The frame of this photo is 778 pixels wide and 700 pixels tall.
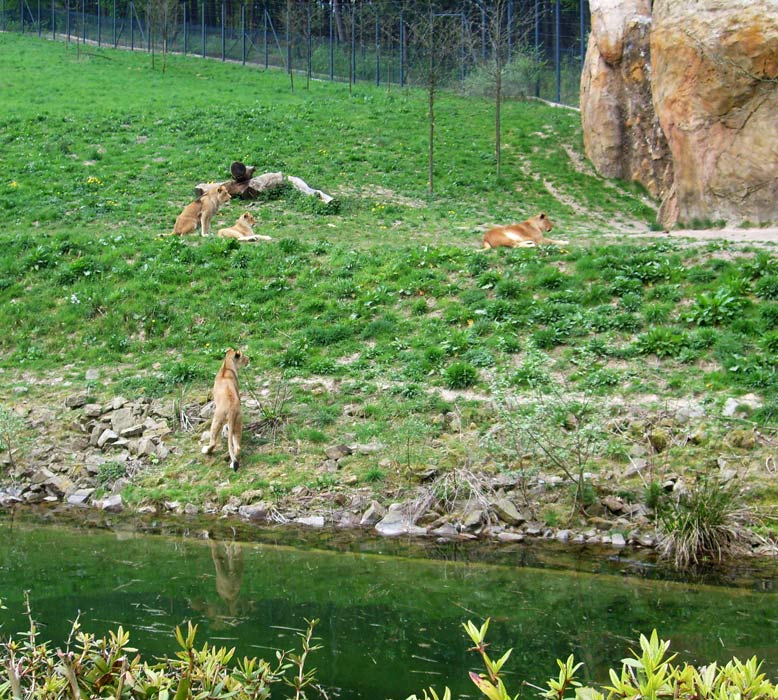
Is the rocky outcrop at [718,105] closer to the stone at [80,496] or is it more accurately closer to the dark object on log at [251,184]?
the dark object on log at [251,184]

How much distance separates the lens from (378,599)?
25.7ft

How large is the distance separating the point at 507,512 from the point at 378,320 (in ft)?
18.3

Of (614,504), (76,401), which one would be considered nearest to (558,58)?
(76,401)

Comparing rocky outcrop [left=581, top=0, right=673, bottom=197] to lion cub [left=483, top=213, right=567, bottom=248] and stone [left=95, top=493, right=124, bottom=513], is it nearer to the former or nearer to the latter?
lion cub [left=483, top=213, right=567, bottom=248]

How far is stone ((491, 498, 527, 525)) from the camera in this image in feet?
32.7

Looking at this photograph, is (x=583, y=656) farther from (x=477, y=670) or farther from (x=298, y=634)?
(x=298, y=634)

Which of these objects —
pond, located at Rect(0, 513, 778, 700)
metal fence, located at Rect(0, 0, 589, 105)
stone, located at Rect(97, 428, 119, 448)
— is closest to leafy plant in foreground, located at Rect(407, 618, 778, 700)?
pond, located at Rect(0, 513, 778, 700)

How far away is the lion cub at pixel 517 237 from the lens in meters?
17.0

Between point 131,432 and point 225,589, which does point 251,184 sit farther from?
point 225,589

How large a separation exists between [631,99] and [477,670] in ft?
80.7

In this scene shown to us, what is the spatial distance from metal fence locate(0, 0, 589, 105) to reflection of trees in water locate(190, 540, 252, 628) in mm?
23344

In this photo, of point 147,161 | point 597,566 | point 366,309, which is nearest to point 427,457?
point 597,566

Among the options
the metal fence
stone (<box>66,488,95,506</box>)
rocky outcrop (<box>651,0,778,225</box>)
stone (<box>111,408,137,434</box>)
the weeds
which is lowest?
stone (<box>66,488,95,506</box>)

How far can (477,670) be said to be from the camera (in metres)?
6.20
